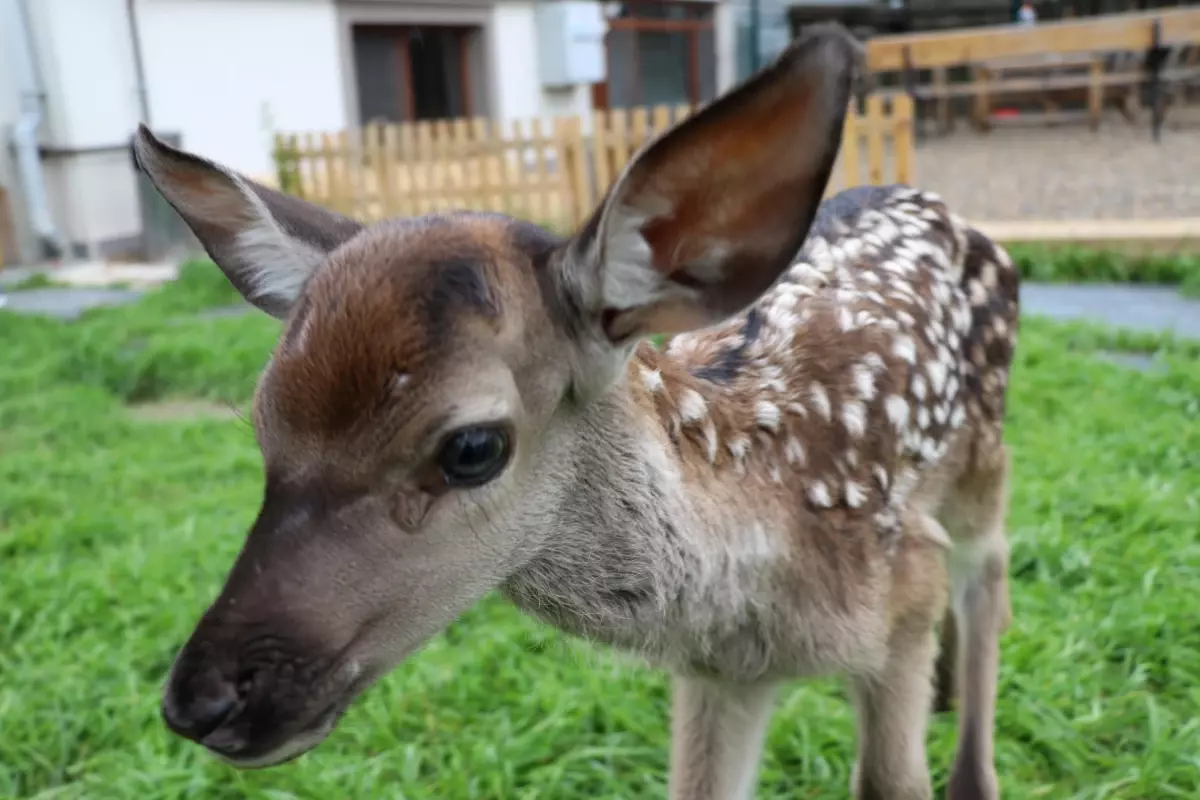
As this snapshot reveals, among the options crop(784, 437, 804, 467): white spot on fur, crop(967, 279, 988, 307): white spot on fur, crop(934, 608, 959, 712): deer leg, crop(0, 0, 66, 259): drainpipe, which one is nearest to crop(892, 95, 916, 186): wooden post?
crop(967, 279, 988, 307): white spot on fur

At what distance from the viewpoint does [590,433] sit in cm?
198

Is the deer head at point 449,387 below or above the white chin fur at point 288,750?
above

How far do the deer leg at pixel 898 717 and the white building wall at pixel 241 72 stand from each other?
37.7 feet

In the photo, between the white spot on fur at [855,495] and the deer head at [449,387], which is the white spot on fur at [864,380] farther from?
the deer head at [449,387]

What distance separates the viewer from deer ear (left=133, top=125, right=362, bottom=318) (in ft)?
6.81

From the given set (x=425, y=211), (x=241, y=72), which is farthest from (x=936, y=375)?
(x=241, y=72)

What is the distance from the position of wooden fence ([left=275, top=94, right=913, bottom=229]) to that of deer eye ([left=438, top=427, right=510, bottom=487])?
8.41m

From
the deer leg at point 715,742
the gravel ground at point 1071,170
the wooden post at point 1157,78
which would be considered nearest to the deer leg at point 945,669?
the deer leg at point 715,742

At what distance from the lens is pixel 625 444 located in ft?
6.64

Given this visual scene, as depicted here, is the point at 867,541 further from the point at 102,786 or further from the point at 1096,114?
the point at 1096,114

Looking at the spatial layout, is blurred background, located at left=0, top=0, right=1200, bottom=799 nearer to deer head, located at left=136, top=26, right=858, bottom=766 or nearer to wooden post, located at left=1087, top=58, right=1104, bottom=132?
wooden post, located at left=1087, top=58, right=1104, bottom=132

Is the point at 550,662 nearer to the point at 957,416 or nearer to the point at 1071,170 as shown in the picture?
the point at 957,416

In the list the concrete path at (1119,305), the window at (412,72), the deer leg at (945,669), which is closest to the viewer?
the deer leg at (945,669)

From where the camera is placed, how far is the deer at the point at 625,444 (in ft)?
5.39
